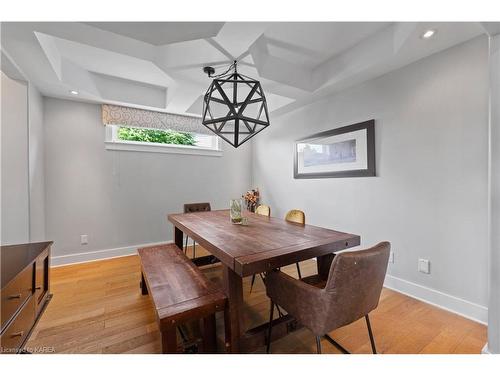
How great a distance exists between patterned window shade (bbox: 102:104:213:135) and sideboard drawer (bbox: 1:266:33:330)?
A: 8.33 feet

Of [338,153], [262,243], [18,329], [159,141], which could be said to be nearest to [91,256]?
[159,141]

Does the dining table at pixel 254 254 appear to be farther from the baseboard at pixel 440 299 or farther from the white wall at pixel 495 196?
the baseboard at pixel 440 299

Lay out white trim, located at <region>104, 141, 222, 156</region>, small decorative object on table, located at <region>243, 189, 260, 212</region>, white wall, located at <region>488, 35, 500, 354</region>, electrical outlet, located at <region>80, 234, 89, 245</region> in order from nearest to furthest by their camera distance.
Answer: white wall, located at <region>488, 35, 500, 354</region> < electrical outlet, located at <region>80, 234, 89, 245</region> < white trim, located at <region>104, 141, 222, 156</region> < small decorative object on table, located at <region>243, 189, 260, 212</region>

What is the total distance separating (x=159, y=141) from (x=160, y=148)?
0.68 ft

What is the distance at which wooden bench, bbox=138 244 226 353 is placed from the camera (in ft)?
3.61

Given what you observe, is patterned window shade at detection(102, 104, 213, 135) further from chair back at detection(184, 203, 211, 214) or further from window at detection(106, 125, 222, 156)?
chair back at detection(184, 203, 211, 214)

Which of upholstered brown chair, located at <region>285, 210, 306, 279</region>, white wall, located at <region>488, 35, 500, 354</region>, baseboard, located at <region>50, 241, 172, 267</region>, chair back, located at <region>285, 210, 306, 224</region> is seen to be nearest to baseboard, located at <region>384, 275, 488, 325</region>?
white wall, located at <region>488, 35, 500, 354</region>

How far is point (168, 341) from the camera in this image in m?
1.10

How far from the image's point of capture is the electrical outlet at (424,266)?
2.02 meters

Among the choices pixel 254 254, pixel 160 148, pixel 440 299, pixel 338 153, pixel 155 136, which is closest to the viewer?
pixel 254 254

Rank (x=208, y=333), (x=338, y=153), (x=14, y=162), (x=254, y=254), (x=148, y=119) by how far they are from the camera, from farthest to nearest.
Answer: (x=148, y=119)
(x=338, y=153)
(x=14, y=162)
(x=208, y=333)
(x=254, y=254)

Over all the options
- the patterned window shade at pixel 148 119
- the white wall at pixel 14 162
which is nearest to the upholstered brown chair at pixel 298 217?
the patterned window shade at pixel 148 119

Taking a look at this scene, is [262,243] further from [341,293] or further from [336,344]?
[336,344]
